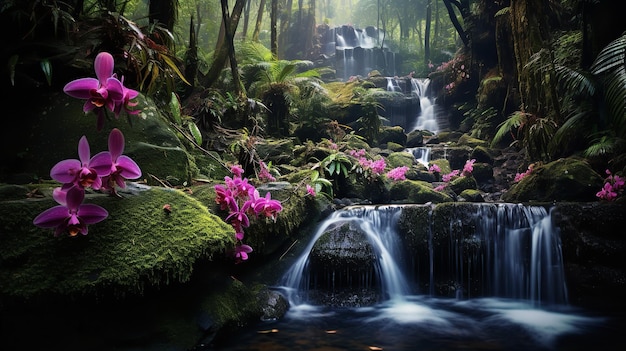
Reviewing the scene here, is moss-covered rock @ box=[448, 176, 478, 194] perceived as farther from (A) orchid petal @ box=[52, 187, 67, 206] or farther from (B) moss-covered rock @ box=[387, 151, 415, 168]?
(A) orchid petal @ box=[52, 187, 67, 206]

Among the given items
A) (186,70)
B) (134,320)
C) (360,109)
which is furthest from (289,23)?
(134,320)

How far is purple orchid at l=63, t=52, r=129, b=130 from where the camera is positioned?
5.38 ft

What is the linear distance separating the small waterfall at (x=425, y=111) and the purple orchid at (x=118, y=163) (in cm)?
1472

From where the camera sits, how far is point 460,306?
13.2 ft

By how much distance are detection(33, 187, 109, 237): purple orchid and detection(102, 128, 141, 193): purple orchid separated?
169 mm

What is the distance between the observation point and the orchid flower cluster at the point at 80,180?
1.69m

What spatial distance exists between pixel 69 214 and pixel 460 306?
3.83 m

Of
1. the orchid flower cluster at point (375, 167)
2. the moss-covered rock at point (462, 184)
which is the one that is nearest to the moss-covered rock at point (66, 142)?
the orchid flower cluster at point (375, 167)

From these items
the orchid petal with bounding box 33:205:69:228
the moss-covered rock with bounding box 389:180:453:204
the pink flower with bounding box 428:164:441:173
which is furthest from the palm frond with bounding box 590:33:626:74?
the orchid petal with bounding box 33:205:69:228

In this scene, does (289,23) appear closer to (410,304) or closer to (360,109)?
(360,109)

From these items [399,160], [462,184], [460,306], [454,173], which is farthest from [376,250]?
[399,160]

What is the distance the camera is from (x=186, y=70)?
7133 mm

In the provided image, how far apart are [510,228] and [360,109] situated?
6.82m

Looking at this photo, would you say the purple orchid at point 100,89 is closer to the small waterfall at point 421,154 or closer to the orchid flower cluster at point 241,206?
Result: the orchid flower cluster at point 241,206
